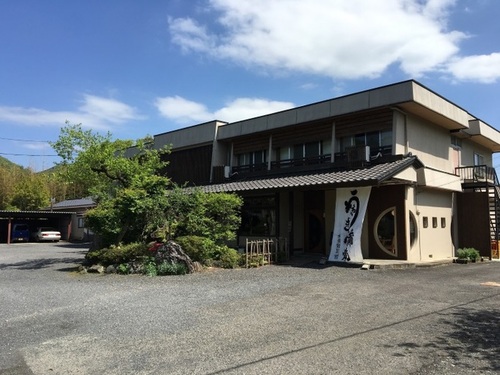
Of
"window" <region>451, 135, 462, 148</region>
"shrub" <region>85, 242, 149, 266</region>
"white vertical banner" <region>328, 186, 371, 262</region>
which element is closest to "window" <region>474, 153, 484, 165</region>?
"window" <region>451, 135, 462, 148</region>

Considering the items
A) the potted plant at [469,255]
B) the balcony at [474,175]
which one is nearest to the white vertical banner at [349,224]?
the potted plant at [469,255]

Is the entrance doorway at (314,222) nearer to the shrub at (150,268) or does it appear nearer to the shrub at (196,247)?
the shrub at (196,247)

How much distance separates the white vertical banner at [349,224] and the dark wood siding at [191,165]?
1056 cm

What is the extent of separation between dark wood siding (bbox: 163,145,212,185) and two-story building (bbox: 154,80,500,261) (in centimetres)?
12

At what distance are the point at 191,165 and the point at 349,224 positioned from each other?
43.6 ft

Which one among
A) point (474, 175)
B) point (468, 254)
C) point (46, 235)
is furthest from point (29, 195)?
point (468, 254)

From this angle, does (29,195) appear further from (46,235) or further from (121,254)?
(121,254)

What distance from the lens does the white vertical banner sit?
1437 centimetres

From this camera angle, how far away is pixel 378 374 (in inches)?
178

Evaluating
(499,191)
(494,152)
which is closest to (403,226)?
(499,191)

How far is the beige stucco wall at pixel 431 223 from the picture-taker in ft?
54.1

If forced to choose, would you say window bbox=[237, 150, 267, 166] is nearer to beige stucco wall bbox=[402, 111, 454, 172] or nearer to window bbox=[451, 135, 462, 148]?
beige stucco wall bbox=[402, 111, 454, 172]

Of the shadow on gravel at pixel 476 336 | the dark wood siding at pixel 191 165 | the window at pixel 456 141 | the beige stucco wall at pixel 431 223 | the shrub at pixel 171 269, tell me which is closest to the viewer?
the shadow on gravel at pixel 476 336

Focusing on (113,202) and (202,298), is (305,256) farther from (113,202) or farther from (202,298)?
(202,298)
